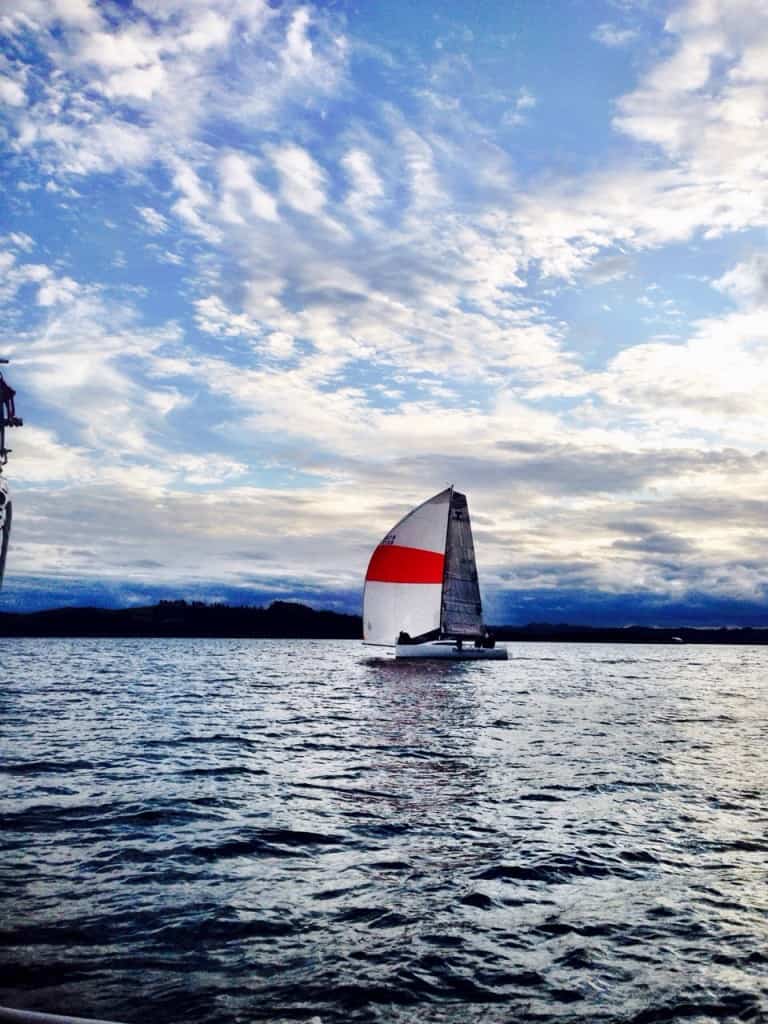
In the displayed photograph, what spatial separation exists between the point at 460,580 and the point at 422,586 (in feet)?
13.4

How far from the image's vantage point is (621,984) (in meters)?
6.63

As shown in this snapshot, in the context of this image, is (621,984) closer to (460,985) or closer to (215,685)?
(460,985)

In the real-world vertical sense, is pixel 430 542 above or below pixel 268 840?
above

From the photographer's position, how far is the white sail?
63812 mm

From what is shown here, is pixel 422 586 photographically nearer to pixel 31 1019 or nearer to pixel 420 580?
pixel 420 580

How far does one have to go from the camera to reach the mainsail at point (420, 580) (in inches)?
2515

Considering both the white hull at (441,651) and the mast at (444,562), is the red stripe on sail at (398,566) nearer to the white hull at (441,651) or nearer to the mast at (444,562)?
the mast at (444,562)

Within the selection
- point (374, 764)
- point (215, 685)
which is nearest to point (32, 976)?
point (374, 764)

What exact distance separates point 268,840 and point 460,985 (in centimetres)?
522

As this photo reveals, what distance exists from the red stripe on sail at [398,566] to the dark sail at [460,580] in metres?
2.07

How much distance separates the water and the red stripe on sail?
41630mm

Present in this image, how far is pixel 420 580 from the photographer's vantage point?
63969mm

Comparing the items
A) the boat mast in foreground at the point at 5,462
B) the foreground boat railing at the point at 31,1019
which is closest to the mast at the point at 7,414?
the boat mast in foreground at the point at 5,462

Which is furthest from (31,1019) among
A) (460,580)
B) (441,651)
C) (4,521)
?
(460,580)
